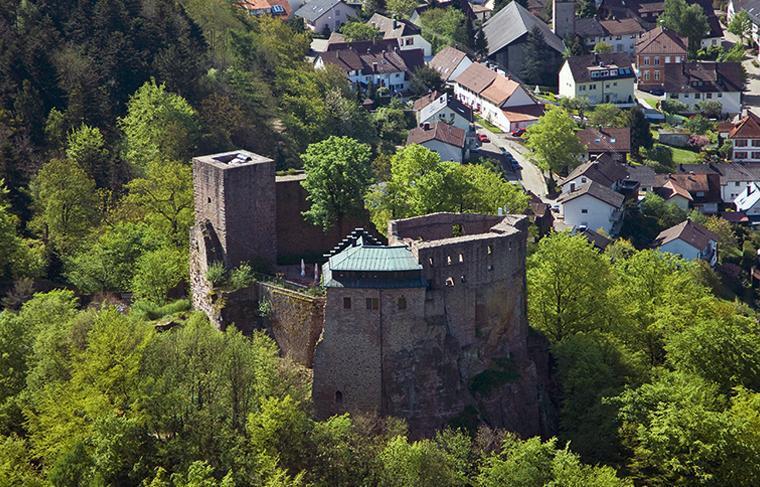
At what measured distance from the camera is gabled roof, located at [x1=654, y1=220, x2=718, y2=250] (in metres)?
108

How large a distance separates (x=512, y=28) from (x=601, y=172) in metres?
44.9

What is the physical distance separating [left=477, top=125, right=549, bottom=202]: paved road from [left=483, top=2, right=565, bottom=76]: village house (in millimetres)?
25485

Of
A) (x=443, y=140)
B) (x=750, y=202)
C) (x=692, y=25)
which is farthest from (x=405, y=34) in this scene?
(x=750, y=202)

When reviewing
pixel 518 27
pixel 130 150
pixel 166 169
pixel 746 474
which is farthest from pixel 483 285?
pixel 518 27

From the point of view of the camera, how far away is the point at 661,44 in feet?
522

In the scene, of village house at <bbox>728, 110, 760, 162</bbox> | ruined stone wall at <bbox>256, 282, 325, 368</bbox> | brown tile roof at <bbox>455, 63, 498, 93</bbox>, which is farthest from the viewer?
brown tile roof at <bbox>455, 63, 498, 93</bbox>

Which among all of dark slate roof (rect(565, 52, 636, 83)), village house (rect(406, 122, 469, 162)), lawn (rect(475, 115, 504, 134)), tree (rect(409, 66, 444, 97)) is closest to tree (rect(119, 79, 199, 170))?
village house (rect(406, 122, 469, 162))

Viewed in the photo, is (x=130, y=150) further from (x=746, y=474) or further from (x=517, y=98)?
(x=517, y=98)

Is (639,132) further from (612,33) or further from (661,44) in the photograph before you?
(612,33)

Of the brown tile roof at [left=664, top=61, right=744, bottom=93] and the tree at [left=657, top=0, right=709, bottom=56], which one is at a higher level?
the tree at [left=657, top=0, right=709, bottom=56]

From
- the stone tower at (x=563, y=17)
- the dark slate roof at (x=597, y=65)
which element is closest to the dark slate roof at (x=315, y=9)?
the stone tower at (x=563, y=17)

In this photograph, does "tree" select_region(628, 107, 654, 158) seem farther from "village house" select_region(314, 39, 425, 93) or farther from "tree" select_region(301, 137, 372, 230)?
"tree" select_region(301, 137, 372, 230)

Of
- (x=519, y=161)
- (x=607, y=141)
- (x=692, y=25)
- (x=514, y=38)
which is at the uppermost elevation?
(x=692, y=25)

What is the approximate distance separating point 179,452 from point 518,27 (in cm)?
11323
